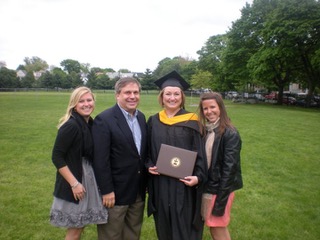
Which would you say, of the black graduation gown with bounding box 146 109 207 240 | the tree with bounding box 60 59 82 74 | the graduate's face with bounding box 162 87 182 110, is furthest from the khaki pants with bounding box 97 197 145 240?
the tree with bounding box 60 59 82 74

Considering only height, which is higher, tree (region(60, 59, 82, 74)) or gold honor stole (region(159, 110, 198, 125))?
tree (region(60, 59, 82, 74))

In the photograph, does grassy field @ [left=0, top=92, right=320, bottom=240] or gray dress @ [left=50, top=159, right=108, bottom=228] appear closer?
gray dress @ [left=50, top=159, right=108, bottom=228]

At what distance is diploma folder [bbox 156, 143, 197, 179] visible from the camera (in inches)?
103

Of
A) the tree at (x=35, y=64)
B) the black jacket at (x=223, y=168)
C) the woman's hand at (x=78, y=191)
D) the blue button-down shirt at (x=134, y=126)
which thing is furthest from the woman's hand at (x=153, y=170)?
the tree at (x=35, y=64)

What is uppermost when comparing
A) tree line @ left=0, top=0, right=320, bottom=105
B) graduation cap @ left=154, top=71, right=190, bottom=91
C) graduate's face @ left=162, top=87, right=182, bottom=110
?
tree line @ left=0, top=0, right=320, bottom=105

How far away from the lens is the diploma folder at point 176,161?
8.55 ft

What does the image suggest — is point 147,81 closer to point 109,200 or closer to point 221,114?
point 221,114

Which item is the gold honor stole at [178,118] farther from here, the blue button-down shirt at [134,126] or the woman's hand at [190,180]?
the woman's hand at [190,180]

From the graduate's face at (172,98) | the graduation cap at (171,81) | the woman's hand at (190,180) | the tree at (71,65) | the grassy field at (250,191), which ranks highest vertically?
the tree at (71,65)

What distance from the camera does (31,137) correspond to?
985 centimetres

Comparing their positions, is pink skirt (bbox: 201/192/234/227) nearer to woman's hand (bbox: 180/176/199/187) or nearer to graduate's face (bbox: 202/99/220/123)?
woman's hand (bbox: 180/176/199/187)

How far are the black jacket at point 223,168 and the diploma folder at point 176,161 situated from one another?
0.28 meters

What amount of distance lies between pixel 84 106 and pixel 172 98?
3.04 feet

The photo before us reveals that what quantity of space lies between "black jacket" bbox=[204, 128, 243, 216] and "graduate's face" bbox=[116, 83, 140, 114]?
0.92 metres
